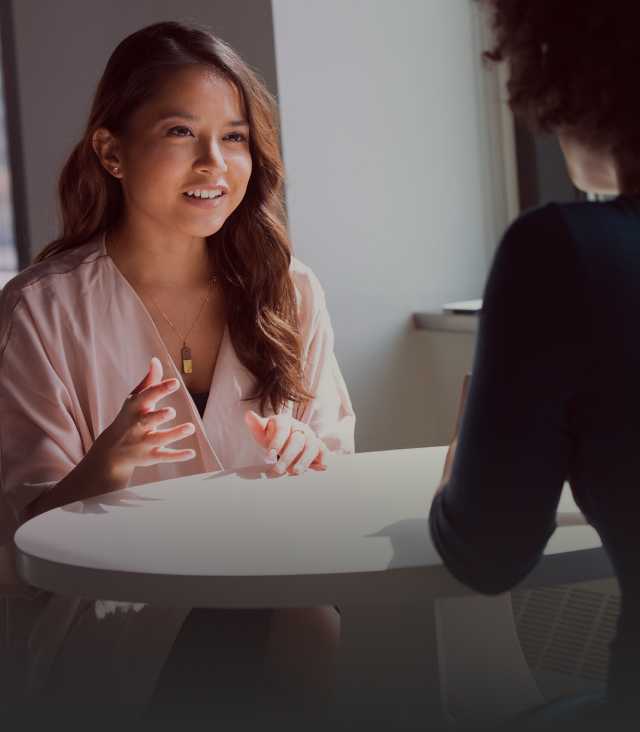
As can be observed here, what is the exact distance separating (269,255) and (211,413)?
1.16 ft

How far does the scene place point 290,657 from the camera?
70.7 inches

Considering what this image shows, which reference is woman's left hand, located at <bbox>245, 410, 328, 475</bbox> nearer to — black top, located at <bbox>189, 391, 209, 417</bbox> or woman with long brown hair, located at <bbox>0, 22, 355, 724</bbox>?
woman with long brown hair, located at <bbox>0, 22, 355, 724</bbox>

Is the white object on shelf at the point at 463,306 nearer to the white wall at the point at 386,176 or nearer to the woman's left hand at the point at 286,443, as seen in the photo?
the white wall at the point at 386,176

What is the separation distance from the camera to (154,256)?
2248mm

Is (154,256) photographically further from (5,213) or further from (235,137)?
(5,213)

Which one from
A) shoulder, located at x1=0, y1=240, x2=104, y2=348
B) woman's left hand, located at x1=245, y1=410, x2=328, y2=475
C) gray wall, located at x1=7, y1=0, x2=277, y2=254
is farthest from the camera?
gray wall, located at x1=7, y1=0, x2=277, y2=254

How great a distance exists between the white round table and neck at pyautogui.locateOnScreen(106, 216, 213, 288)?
21.9 inches

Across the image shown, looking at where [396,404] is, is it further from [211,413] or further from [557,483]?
[557,483]

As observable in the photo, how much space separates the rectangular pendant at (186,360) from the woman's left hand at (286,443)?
35cm

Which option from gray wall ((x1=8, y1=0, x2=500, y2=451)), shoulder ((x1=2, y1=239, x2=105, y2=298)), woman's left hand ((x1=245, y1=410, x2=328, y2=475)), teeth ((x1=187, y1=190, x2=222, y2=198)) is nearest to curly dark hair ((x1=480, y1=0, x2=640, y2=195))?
woman's left hand ((x1=245, y1=410, x2=328, y2=475))

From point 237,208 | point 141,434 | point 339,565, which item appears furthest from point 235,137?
point 339,565

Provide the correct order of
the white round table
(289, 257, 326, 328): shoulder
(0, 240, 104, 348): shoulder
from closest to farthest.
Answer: the white round table
(0, 240, 104, 348): shoulder
(289, 257, 326, 328): shoulder

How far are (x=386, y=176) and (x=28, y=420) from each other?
1.96 m

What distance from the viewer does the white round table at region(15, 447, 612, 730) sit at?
125 cm
